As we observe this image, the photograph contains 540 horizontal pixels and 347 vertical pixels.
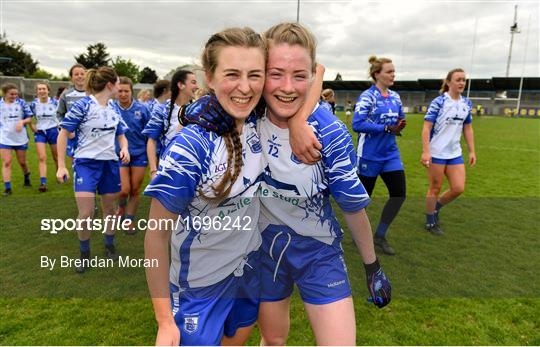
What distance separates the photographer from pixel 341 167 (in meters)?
1.93

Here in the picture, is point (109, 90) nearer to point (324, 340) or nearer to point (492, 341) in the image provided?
point (324, 340)

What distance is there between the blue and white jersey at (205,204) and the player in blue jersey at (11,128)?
7.75m

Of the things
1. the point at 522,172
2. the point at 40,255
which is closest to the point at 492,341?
the point at 40,255

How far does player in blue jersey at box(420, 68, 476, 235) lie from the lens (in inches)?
222

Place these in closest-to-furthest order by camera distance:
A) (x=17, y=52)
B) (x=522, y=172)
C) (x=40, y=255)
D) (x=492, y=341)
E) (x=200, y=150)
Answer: (x=200, y=150) → (x=492, y=341) → (x=40, y=255) → (x=522, y=172) → (x=17, y=52)

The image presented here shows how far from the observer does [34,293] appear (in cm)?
389

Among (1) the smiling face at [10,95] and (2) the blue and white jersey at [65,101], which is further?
(1) the smiling face at [10,95]

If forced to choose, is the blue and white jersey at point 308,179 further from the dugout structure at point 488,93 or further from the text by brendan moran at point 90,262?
the dugout structure at point 488,93

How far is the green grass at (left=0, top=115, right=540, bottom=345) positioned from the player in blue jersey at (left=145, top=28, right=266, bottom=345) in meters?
1.53

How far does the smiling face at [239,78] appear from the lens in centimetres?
174

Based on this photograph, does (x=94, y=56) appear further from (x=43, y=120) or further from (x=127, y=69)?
(x=43, y=120)

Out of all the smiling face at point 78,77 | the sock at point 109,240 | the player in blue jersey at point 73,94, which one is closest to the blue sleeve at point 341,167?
the sock at point 109,240

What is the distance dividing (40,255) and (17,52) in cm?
6363

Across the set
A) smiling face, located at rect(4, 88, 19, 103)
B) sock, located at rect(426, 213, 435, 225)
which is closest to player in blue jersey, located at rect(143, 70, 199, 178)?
sock, located at rect(426, 213, 435, 225)
